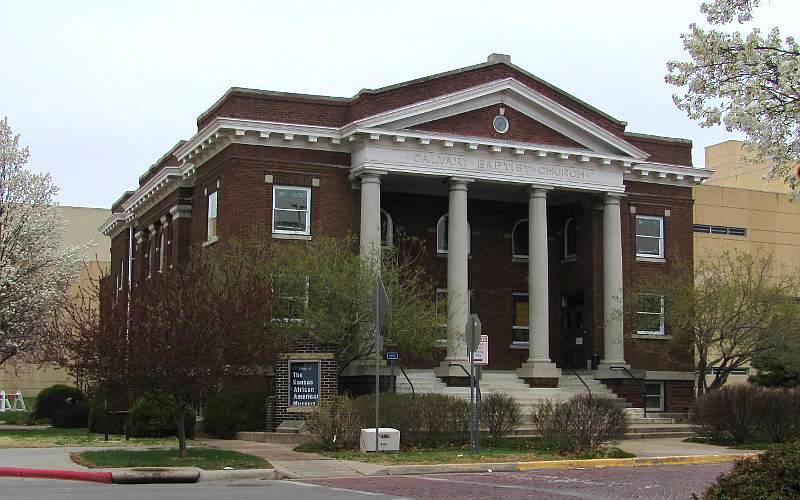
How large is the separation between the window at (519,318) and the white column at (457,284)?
5.11m

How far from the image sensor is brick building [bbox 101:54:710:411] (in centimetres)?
3297

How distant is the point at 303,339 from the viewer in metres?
27.9

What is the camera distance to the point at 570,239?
3944 centimetres

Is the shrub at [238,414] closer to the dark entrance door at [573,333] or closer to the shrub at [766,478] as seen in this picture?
the dark entrance door at [573,333]

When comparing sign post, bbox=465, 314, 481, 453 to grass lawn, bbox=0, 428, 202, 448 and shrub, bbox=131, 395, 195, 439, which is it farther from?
shrub, bbox=131, 395, 195, 439

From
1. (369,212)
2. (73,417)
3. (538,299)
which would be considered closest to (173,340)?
(369,212)

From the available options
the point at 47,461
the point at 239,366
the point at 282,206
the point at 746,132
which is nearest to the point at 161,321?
the point at 239,366

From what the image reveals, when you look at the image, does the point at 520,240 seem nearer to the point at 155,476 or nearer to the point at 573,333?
the point at 573,333

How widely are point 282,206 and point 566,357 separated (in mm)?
12460

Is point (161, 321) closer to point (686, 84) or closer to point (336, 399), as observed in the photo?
point (336, 399)

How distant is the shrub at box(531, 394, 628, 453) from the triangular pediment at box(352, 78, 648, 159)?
1262 cm

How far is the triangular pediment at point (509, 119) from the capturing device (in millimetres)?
33438

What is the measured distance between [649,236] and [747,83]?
24.4 m

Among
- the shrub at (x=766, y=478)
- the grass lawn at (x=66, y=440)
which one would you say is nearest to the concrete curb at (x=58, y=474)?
the grass lawn at (x=66, y=440)
